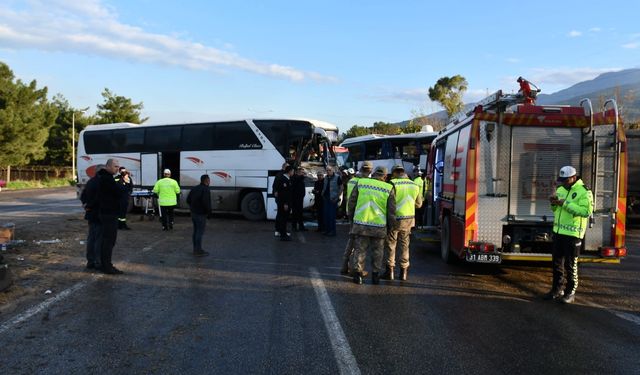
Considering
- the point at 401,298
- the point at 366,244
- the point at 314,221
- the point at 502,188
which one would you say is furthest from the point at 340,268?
the point at 314,221

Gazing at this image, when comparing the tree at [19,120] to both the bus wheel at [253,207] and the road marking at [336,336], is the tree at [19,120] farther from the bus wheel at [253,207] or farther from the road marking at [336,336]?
the road marking at [336,336]

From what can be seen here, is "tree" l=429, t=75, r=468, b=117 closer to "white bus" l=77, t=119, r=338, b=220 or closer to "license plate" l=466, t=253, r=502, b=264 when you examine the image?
"white bus" l=77, t=119, r=338, b=220

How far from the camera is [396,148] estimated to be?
904 inches

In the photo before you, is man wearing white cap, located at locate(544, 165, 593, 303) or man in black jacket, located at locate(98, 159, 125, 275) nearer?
man wearing white cap, located at locate(544, 165, 593, 303)

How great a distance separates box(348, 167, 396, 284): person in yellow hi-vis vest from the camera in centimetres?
746

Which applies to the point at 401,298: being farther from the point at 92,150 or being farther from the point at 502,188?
the point at 92,150

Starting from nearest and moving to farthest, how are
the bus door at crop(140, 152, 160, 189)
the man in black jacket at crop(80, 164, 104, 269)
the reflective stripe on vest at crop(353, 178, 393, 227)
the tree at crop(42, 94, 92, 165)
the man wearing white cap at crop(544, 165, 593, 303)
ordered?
the man wearing white cap at crop(544, 165, 593, 303) → the reflective stripe on vest at crop(353, 178, 393, 227) → the man in black jacket at crop(80, 164, 104, 269) → the bus door at crop(140, 152, 160, 189) → the tree at crop(42, 94, 92, 165)

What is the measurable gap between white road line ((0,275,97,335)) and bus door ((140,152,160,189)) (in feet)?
39.3

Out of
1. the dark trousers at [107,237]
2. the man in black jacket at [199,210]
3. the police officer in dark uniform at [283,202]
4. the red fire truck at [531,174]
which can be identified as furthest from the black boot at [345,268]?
the police officer in dark uniform at [283,202]

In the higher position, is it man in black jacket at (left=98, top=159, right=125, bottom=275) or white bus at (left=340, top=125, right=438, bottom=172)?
white bus at (left=340, top=125, right=438, bottom=172)

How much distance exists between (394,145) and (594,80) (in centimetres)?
12128

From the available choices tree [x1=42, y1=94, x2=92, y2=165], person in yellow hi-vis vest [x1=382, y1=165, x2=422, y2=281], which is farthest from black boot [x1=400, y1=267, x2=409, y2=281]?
tree [x1=42, y1=94, x2=92, y2=165]

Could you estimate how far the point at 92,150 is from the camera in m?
21.0

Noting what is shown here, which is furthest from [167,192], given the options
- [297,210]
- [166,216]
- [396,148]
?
[396,148]
